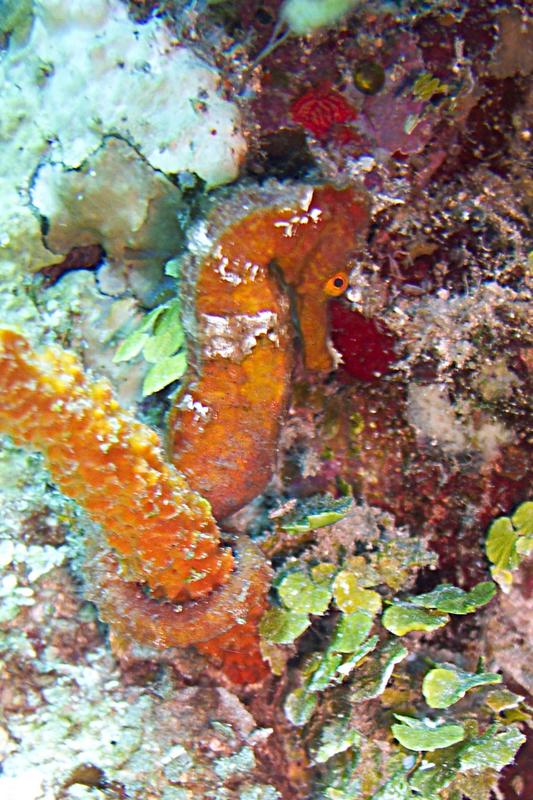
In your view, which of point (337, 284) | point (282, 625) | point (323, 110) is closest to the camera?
point (323, 110)

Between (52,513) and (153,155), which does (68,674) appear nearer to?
(52,513)

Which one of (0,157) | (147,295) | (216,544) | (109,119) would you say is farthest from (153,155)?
(216,544)

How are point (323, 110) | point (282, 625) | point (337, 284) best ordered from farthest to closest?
point (282, 625) → point (337, 284) → point (323, 110)

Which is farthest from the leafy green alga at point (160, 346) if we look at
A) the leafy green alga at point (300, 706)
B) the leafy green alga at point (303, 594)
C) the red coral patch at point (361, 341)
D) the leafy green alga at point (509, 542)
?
the leafy green alga at point (509, 542)

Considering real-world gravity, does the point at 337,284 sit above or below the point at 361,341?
above

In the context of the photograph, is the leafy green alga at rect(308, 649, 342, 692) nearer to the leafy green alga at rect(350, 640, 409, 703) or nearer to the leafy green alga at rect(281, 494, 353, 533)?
the leafy green alga at rect(350, 640, 409, 703)

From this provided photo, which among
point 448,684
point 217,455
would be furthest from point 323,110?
point 448,684

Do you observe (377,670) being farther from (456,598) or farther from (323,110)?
(323,110)

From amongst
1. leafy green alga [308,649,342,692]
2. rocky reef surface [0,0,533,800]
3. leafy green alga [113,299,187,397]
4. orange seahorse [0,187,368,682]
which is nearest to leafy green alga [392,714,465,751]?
rocky reef surface [0,0,533,800]
